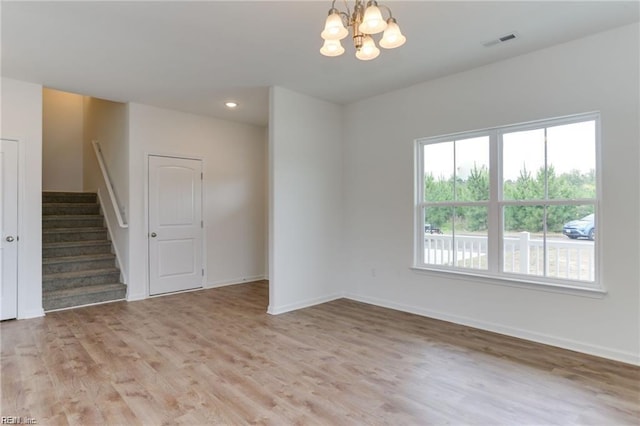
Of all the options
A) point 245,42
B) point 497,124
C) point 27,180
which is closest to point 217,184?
point 27,180

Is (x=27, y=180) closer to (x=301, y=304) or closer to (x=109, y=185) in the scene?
(x=109, y=185)

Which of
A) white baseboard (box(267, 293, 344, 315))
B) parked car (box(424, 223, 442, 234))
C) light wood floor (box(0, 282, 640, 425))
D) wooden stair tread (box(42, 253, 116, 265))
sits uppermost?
parked car (box(424, 223, 442, 234))

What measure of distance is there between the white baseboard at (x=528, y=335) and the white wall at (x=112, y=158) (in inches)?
147

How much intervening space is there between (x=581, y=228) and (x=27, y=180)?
573 centimetres

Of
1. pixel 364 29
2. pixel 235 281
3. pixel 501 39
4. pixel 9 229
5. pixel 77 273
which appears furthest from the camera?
pixel 235 281

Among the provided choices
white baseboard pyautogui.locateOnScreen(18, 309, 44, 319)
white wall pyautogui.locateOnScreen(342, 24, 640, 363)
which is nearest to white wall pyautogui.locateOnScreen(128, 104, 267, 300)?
white baseboard pyautogui.locateOnScreen(18, 309, 44, 319)

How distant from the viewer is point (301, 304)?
459 centimetres

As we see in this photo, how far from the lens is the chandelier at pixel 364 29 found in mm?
1910

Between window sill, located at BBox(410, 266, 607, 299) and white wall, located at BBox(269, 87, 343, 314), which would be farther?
white wall, located at BBox(269, 87, 343, 314)

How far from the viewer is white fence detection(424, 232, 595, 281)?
3213 millimetres

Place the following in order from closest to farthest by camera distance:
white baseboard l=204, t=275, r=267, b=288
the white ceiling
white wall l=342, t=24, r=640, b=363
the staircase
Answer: the white ceiling
white wall l=342, t=24, r=640, b=363
the staircase
white baseboard l=204, t=275, r=267, b=288

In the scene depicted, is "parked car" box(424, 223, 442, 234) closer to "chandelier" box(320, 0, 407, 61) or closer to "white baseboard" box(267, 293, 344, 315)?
"white baseboard" box(267, 293, 344, 315)

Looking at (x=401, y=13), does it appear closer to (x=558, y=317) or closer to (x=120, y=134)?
(x=558, y=317)

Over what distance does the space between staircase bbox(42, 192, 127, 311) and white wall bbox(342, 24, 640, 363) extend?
343 cm
